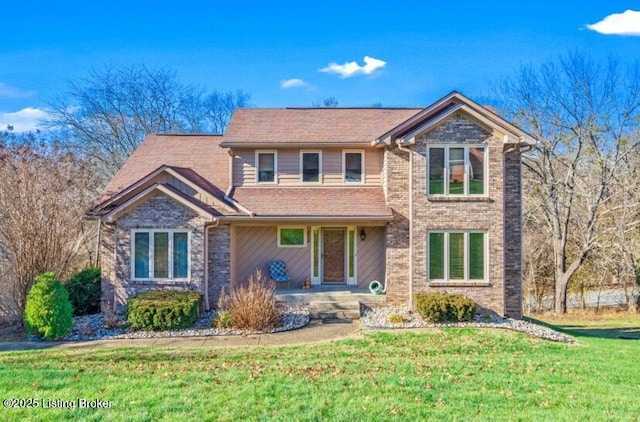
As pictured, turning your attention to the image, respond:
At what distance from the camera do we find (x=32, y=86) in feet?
96.4

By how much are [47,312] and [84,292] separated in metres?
2.99

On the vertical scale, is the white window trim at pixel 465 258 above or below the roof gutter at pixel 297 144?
below

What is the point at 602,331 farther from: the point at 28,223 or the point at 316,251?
the point at 28,223

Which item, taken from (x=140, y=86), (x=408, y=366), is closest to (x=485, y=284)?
(x=408, y=366)

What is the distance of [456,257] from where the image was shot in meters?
13.5

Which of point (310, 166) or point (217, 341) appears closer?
point (217, 341)

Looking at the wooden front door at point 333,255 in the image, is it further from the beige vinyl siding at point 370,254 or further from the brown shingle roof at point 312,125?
the brown shingle roof at point 312,125

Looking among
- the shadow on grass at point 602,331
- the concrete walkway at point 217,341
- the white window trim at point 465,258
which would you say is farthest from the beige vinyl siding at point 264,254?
the shadow on grass at point 602,331

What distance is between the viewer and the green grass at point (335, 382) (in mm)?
5625

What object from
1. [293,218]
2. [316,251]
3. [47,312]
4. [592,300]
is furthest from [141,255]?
[592,300]

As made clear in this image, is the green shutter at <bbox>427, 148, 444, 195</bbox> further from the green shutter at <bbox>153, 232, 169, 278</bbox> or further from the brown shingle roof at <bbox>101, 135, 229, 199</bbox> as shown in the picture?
the green shutter at <bbox>153, 232, 169, 278</bbox>

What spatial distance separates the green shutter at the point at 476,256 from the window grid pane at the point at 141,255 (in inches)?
389

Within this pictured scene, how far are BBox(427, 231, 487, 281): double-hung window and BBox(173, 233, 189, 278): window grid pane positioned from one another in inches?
292

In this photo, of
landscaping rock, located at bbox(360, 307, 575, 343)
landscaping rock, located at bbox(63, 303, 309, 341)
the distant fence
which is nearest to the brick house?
landscaping rock, located at bbox(360, 307, 575, 343)
